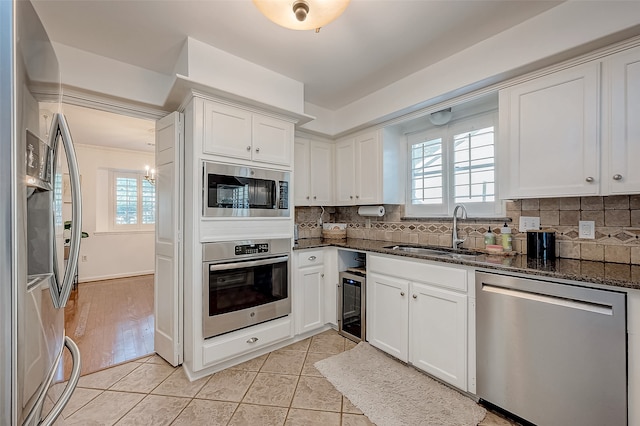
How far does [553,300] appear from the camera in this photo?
1.46 metres

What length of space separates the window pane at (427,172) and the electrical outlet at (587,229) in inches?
41.5

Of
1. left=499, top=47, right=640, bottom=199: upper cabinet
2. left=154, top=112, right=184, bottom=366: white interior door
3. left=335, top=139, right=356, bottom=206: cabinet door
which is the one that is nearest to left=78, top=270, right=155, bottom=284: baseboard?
left=154, top=112, right=184, bottom=366: white interior door

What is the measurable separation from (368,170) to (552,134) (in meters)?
1.55

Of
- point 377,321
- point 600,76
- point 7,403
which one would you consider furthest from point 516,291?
point 7,403

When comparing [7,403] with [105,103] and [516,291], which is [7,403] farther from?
[105,103]

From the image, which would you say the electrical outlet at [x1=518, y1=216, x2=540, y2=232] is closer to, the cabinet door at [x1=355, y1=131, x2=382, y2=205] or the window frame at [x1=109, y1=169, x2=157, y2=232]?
the cabinet door at [x1=355, y1=131, x2=382, y2=205]

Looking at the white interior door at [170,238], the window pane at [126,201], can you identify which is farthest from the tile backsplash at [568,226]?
the window pane at [126,201]

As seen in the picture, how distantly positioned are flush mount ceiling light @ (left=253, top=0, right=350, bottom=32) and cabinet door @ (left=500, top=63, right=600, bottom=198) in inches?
54.6

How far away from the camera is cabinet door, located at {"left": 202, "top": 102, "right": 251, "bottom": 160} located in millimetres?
2092

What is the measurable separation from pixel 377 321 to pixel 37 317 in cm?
221

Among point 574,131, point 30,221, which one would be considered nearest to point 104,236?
point 30,221

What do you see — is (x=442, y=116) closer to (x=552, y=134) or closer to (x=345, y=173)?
(x=552, y=134)

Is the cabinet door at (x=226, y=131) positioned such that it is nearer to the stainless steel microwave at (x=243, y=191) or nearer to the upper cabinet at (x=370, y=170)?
the stainless steel microwave at (x=243, y=191)

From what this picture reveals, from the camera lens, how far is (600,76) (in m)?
1.58
